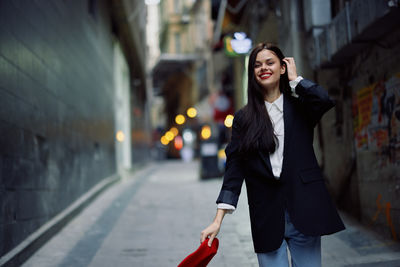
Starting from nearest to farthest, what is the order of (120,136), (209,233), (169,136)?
(209,233) < (120,136) < (169,136)

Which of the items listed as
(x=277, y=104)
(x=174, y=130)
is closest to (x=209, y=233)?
(x=277, y=104)

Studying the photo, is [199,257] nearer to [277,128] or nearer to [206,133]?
[277,128]

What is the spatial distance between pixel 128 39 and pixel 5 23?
13260mm

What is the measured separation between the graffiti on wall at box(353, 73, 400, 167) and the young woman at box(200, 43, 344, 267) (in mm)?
2805

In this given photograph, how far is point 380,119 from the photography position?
17.9 feet

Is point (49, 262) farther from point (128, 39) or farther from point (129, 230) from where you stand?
point (128, 39)

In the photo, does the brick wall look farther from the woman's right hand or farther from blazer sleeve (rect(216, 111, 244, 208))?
the woman's right hand

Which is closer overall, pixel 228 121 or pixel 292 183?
pixel 292 183

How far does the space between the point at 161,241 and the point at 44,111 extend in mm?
2232

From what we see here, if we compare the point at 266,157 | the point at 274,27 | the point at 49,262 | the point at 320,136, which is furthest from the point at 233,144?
the point at 274,27

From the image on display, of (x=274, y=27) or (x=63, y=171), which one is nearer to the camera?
(x=63, y=171)

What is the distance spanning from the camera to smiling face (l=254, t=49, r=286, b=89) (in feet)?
8.68

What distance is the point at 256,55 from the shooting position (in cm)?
268

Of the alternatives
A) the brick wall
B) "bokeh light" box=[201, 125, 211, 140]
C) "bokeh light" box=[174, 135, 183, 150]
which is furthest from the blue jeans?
"bokeh light" box=[174, 135, 183, 150]
